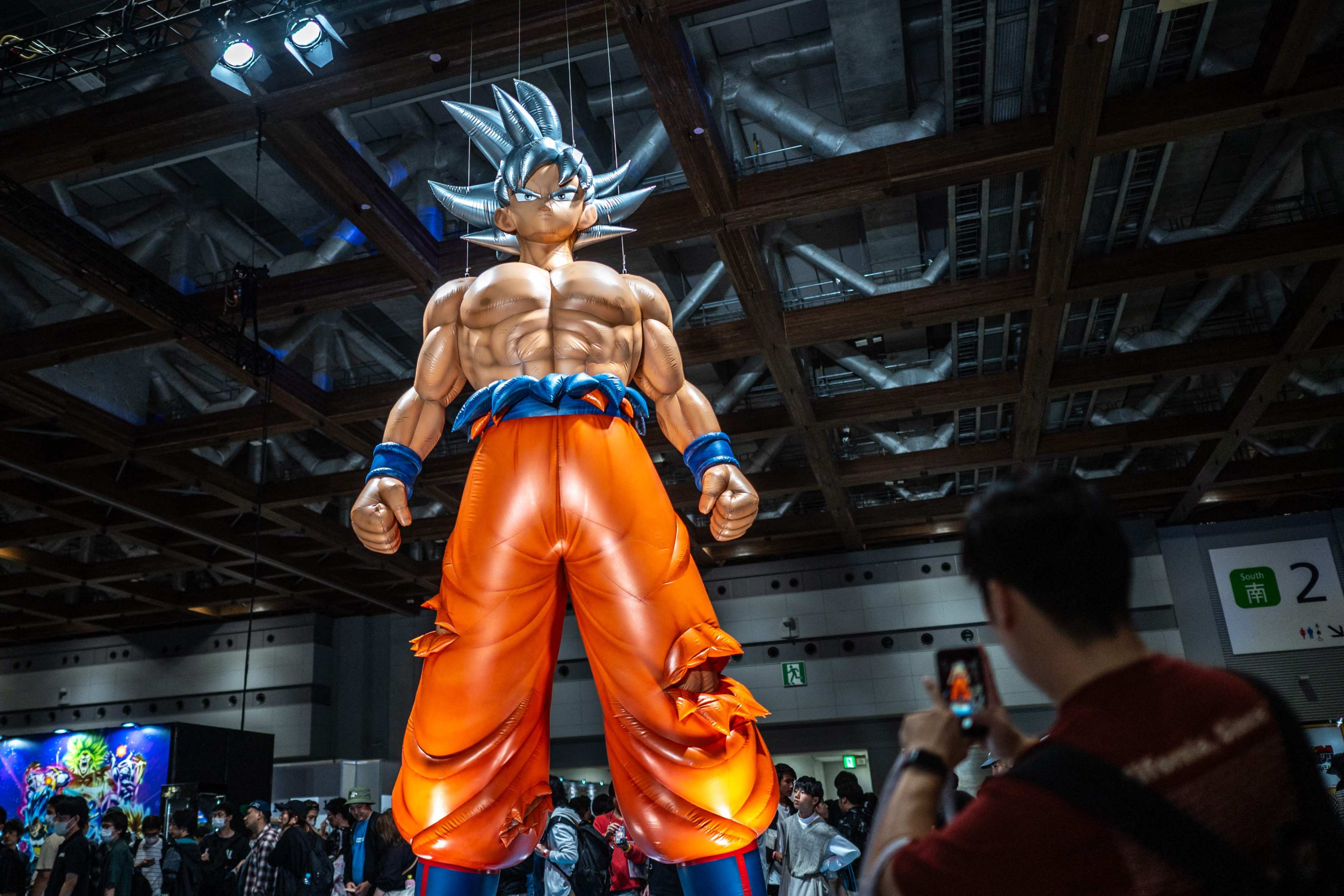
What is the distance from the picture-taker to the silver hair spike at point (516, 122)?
12.9ft

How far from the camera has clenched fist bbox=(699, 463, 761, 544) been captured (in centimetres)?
369

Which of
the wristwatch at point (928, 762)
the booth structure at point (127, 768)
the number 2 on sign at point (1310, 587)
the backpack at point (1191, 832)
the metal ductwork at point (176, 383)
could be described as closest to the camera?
the backpack at point (1191, 832)

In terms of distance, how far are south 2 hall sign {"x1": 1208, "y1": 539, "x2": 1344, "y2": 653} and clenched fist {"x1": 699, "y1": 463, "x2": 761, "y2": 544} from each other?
15201 millimetres

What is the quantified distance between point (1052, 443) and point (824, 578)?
19.0 feet

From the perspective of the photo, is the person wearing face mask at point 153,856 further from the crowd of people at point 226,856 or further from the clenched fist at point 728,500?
the clenched fist at point 728,500

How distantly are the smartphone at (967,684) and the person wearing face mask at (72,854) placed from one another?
26.1 feet

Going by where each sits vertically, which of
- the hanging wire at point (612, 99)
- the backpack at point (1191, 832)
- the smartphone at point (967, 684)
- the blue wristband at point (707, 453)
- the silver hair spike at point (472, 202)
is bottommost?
the backpack at point (1191, 832)

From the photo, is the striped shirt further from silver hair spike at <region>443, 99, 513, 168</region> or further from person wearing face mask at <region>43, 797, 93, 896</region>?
silver hair spike at <region>443, 99, 513, 168</region>

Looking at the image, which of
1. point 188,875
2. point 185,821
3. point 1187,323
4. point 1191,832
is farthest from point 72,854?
point 1187,323

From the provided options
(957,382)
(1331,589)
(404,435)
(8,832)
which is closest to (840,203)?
(957,382)

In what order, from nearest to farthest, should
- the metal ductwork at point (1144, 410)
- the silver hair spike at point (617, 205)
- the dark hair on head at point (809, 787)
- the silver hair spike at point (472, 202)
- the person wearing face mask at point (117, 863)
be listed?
the silver hair spike at point (472, 202), the silver hair spike at point (617, 205), the dark hair on head at point (809, 787), the person wearing face mask at point (117, 863), the metal ductwork at point (1144, 410)

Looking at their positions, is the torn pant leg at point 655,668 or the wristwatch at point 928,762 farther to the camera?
the torn pant leg at point 655,668

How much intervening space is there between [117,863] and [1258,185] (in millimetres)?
11299

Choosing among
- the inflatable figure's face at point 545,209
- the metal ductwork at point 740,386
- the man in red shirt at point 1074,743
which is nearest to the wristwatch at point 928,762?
the man in red shirt at point 1074,743
